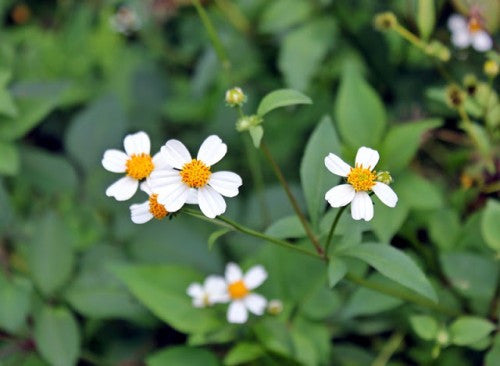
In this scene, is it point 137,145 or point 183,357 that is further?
point 183,357

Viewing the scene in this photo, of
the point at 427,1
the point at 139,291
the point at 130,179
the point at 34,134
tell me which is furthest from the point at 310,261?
the point at 34,134

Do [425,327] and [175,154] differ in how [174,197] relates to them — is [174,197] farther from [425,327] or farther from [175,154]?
[425,327]

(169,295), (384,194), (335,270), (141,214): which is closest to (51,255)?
(169,295)

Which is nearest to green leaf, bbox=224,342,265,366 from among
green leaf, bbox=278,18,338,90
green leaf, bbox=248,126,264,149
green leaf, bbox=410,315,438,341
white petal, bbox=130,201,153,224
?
green leaf, bbox=410,315,438,341

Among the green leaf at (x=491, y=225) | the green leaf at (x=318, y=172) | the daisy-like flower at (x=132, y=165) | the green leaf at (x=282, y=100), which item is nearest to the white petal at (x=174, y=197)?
the daisy-like flower at (x=132, y=165)

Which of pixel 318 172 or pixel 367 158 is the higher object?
pixel 318 172

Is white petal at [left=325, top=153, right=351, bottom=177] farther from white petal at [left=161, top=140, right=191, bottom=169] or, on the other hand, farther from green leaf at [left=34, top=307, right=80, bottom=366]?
green leaf at [left=34, top=307, right=80, bottom=366]

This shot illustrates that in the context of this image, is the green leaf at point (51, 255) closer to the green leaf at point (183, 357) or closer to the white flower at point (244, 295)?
the green leaf at point (183, 357)
